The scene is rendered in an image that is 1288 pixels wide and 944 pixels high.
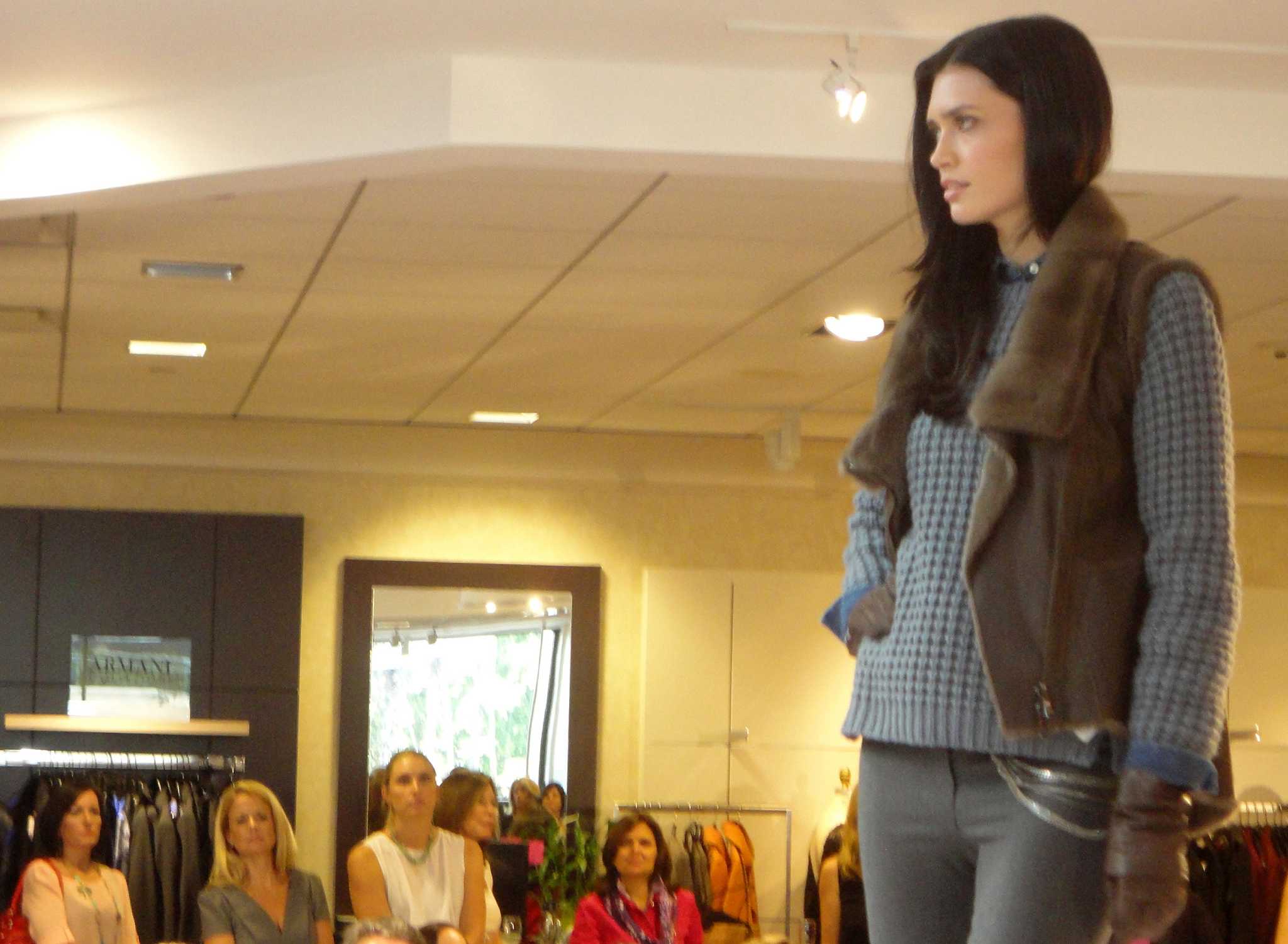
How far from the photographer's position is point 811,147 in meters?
3.63

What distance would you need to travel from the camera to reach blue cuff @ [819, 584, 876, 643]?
1.29 m

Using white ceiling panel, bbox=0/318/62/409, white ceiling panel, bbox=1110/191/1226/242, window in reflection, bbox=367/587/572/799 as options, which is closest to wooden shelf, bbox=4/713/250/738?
window in reflection, bbox=367/587/572/799

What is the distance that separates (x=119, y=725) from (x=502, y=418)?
2.20 meters

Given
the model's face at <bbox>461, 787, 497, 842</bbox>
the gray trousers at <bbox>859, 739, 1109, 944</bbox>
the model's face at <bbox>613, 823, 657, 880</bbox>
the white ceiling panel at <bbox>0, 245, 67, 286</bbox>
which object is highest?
the white ceiling panel at <bbox>0, 245, 67, 286</bbox>

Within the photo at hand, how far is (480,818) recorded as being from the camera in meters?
6.41

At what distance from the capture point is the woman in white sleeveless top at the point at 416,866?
5559 mm

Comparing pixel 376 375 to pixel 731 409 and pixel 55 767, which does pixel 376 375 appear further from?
pixel 55 767

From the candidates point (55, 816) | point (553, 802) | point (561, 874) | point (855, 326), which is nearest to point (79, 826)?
point (55, 816)

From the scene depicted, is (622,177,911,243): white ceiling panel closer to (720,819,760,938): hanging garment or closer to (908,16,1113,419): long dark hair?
(908,16,1113,419): long dark hair

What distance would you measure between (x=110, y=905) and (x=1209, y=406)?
5970 mm

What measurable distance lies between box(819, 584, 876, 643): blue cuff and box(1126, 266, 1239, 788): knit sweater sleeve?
0.22 metres

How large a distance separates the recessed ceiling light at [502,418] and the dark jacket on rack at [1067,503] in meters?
6.71

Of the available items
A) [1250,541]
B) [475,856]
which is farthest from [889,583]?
[1250,541]

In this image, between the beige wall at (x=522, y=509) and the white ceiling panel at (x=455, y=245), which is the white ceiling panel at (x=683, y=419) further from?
the white ceiling panel at (x=455, y=245)
